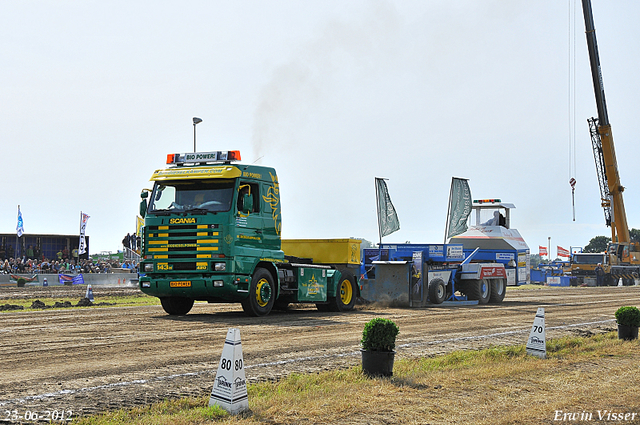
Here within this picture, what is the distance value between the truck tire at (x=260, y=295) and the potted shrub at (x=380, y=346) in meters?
7.03

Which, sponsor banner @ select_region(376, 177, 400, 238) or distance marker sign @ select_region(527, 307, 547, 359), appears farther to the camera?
sponsor banner @ select_region(376, 177, 400, 238)

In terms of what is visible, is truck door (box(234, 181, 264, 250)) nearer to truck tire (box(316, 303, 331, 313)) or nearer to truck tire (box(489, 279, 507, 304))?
truck tire (box(316, 303, 331, 313))

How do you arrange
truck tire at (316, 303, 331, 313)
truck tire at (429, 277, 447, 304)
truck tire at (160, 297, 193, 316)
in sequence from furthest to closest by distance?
truck tire at (429, 277, 447, 304) → truck tire at (316, 303, 331, 313) → truck tire at (160, 297, 193, 316)

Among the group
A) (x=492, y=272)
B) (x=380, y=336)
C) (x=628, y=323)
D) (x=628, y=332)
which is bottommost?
(x=628, y=332)

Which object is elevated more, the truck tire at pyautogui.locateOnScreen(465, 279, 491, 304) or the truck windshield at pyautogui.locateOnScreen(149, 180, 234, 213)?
the truck windshield at pyautogui.locateOnScreen(149, 180, 234, 213)

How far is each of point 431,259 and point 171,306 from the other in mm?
8969

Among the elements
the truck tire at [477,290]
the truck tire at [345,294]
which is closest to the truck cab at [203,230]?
the truck tire at [345,294]

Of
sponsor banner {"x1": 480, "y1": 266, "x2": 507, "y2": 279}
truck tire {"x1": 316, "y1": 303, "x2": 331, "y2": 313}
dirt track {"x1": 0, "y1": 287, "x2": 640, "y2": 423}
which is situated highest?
sponsor banner {"x1": 480, "y1": 266, "x2": 507, "y2": 279}

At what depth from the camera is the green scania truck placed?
14383mm

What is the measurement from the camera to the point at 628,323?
12789mm

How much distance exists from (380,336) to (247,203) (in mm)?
7143

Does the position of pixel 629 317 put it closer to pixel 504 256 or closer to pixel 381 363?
pixel 381 363

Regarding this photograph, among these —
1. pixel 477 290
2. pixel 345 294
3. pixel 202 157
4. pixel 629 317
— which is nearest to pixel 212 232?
pixel 202 157

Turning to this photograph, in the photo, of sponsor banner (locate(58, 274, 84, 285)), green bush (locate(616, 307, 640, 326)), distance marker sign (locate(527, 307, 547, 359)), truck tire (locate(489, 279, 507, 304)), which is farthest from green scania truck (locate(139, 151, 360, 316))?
sponsor banner (locate(58, 274, 84, 285))
